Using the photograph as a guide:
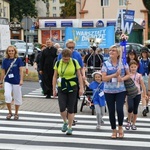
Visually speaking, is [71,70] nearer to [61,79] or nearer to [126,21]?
[61,79]

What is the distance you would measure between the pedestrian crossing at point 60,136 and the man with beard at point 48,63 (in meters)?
4.09

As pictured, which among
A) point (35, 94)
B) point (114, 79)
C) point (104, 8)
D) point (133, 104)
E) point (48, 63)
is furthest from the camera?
point (104, 8)

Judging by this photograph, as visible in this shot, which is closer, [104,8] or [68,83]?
[68,83]

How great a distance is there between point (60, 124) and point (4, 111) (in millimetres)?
2653

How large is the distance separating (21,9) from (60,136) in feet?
227

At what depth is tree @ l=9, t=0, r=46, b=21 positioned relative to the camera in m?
77.9

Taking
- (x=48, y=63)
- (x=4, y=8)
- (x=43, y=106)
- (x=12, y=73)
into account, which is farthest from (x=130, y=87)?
(x=4, y=8)

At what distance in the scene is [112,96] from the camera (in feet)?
32.4

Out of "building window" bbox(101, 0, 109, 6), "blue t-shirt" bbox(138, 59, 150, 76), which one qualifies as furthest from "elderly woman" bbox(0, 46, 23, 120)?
"building window" bbox(101, 0, 109, 6)

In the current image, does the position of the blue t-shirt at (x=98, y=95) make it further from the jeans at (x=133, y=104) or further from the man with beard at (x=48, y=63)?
the man with beard at (x=48, y=63)

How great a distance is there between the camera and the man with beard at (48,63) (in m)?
16.9

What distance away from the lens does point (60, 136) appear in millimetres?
10266

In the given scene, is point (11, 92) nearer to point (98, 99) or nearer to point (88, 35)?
point (98, 99)

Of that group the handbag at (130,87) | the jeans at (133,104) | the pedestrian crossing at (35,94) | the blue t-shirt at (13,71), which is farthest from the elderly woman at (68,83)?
the pedestrian crossing at (35,94)
